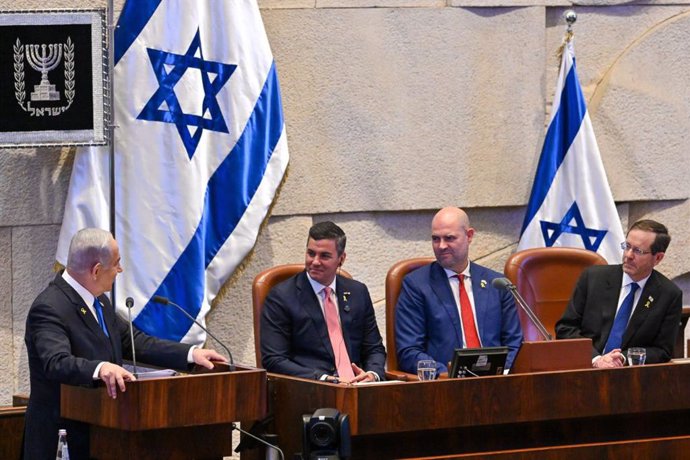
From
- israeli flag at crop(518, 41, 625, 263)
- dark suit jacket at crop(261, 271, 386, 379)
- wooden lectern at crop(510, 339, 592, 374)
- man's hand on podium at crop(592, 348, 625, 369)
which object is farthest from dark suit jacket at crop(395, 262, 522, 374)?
israeli flag at crop(518, 41, 625, 263)

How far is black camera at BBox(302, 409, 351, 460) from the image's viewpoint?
4711 mm

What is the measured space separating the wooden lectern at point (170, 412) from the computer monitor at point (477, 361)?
0.76 meters

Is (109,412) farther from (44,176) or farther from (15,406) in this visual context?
(44,176)

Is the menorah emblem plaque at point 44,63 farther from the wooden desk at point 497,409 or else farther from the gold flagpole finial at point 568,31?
the gold flagpole finial at point 568,31

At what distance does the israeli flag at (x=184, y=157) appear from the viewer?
6238 millimetres

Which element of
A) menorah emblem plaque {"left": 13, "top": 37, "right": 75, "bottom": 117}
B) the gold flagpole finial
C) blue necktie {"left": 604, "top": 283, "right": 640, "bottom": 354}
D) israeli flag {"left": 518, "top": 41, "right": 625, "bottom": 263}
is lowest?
blue necktie {"left": 604, "top": 283, "right": 640, "bottom": 354}

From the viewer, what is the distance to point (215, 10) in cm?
644

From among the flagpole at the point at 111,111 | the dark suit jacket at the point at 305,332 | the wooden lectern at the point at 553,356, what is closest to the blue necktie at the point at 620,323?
the wooden lectern at the point at 553,356

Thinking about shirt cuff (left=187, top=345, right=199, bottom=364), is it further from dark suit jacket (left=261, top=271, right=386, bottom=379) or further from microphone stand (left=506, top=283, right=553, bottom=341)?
microphone stand (left=506, top=283, right=553, bottom=341)

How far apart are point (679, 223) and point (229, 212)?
273 cm

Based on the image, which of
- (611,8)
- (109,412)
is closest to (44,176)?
(109,412)

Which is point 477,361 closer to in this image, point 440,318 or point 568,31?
point 440,318

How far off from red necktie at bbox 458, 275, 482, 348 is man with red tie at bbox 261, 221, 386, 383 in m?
0.40

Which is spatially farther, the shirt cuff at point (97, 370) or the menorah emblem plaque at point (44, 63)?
the menorah emblem plaque at point (44, 63)
